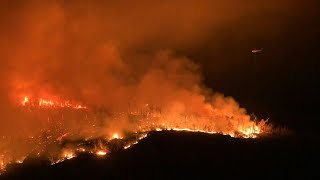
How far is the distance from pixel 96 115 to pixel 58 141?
9338 mm

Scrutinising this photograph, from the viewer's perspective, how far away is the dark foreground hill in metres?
54.4

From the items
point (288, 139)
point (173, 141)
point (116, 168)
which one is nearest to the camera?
point (116, 168)

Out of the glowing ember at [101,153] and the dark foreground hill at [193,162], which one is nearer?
the dark foreground hill at [193,162]

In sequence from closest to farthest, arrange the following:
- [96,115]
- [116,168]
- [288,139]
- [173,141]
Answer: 1. [116,168]
2. [173,141]
3. [288,139]
4. [96,115]

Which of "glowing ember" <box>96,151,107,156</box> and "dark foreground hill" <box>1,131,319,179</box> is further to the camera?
"glowing ember" <box>96,151,107,156</box>

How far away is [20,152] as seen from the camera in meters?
64.2

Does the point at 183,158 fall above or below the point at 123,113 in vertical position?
below

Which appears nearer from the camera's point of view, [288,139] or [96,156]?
[96,156]

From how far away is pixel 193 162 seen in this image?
57.8 metres

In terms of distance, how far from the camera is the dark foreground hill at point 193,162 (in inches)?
2142

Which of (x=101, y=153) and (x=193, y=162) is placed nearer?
(x=193, y=162)

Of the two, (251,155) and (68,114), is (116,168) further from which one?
(68,114)

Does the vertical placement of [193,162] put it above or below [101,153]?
below

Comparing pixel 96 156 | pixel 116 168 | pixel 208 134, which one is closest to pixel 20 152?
pixel 96 156
